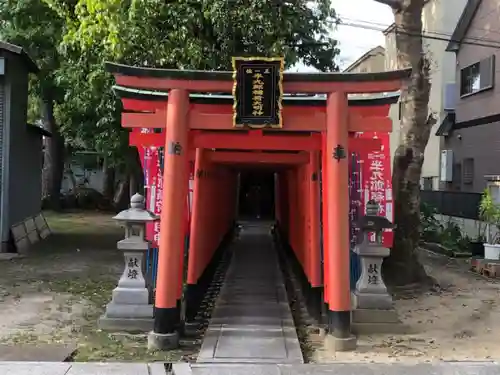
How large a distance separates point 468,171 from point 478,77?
3269 mm

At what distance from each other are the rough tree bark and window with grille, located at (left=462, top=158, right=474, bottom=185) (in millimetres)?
10006

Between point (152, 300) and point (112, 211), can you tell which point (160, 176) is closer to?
point (152, 300)

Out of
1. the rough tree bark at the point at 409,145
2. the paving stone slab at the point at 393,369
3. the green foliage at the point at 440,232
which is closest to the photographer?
the paving stone slab at the point at 393,369

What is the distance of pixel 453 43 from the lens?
2212cm

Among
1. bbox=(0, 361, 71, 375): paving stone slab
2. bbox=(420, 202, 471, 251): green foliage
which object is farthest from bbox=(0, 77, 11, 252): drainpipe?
bbox=(420, 202, 471, 251): green foliage

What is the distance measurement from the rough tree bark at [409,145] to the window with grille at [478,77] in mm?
8794

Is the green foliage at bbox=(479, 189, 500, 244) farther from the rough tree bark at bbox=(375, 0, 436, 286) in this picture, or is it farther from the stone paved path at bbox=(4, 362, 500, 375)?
the stone paved path at bbox=(4, 362, 500, 375)

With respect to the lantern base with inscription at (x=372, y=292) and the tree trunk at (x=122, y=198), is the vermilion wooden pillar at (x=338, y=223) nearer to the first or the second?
the lantern base with inscription at (x=372, y=292)

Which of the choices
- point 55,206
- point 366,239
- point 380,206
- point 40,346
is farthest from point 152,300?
point 55,206

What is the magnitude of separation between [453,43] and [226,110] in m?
16.3

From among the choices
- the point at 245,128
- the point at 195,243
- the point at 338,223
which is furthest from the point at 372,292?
the point at 245,128

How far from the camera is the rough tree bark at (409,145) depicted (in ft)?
37.2

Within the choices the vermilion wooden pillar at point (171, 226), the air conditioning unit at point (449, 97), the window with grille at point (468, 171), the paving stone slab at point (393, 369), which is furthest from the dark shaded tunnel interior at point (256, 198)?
the paving stone slab at point (393, 369)

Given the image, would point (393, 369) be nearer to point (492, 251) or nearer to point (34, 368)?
point (34, 368)
